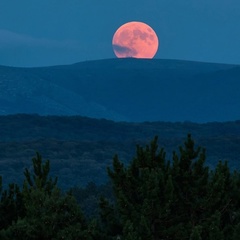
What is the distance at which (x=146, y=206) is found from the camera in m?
24.6

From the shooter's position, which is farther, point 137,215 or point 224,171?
point 224,171

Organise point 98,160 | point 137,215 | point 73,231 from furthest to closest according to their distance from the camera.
→ point 98,160 < point 137,215 < point 73,231

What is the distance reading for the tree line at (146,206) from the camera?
23.6 metres

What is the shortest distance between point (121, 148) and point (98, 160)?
15765 mm

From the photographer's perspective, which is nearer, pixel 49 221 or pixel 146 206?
pixel 49 221

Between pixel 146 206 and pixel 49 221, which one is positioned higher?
pixel 146 206

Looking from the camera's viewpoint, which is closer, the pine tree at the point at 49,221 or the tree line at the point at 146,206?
the pine tree at the point at 49,221

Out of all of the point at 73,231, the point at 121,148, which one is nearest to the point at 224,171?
the point at 73,231

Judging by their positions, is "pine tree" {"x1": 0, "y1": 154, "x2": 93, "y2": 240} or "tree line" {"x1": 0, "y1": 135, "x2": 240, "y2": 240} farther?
"tree line" {"x1": 0, "y1": 135, "x2": 240, "y2": 240}

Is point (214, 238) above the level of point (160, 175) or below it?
below

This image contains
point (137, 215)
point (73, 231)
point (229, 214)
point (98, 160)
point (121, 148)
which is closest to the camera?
point (73, 231)

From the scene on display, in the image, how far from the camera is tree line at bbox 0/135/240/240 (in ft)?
77.5

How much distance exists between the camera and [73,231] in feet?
76.9

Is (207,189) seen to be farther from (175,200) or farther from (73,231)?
(73,231)
